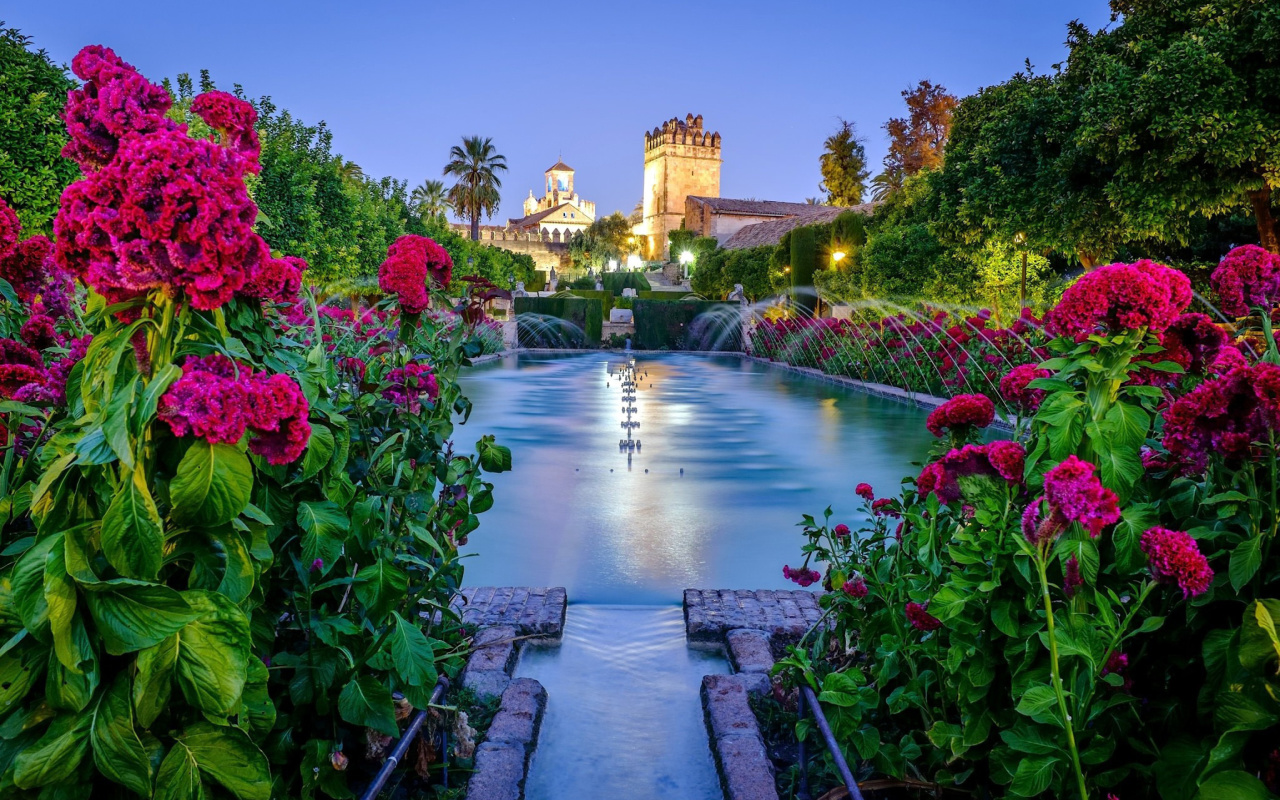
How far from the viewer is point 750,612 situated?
12.6 ft

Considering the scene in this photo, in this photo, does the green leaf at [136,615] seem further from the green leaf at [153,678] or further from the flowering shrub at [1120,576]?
the flowering shrub at [1120,576]

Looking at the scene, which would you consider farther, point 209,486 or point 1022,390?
point 1022,390

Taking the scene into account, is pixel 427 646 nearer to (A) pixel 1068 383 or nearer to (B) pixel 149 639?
(B) pixel 149 639

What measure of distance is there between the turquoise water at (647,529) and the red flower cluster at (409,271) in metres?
1.59

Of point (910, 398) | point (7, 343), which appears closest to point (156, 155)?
point (7, 343)

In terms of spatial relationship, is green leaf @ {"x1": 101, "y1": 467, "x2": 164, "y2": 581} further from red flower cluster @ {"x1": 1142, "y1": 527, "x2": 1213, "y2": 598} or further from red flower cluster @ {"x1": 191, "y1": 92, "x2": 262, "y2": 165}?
red flower cluster @ {"x1": 1142, "y1": 527, "x2": 1213, "y2": 598}

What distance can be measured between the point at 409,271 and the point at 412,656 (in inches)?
45.7

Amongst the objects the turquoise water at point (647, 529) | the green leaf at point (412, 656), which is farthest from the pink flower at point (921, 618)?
the green leaf at point (412, 656)

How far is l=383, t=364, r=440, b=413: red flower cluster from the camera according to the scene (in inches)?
103

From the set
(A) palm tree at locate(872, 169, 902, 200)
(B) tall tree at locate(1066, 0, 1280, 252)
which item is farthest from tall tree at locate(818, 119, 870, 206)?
(B) tall tree at locate(1066, 0, 1280, 252)

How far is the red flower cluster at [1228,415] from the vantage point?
1.56 meters

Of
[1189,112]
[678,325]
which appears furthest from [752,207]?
[1189,112]

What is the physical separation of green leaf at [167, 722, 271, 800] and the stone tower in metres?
79.3

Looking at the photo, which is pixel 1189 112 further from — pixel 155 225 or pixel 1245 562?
pixel 155 225
